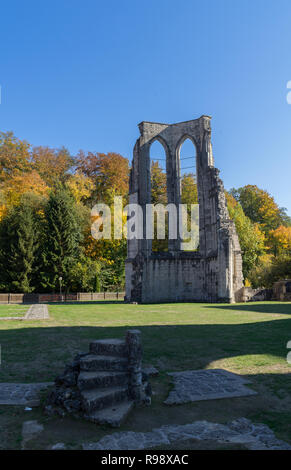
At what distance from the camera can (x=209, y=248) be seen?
2636 cm

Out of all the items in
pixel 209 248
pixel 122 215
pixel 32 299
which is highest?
pixel 122 215

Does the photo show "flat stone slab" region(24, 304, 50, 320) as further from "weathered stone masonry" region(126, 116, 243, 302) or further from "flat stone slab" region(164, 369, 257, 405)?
"weathered stone masonry" region(126, 116, 243, 302)

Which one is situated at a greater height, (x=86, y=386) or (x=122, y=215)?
(x=122, y=215)

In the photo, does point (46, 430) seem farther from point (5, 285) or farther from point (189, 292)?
point (5, 285)

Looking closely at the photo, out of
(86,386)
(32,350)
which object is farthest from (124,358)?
(32,350)

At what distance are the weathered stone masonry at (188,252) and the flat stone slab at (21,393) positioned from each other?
20.3 metres

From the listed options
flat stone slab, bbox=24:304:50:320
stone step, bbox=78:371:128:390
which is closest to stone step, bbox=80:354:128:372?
stone step, bbox=78:371:128:390

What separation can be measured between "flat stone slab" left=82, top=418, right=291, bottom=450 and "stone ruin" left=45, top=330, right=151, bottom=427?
1.16 feet

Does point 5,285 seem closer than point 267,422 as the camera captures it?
No

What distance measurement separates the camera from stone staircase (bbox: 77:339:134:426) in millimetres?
3764

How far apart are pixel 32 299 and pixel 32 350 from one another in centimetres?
2580

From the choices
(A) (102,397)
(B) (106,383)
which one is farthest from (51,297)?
(A) (102,397)

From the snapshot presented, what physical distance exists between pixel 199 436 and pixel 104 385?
4.56ft
